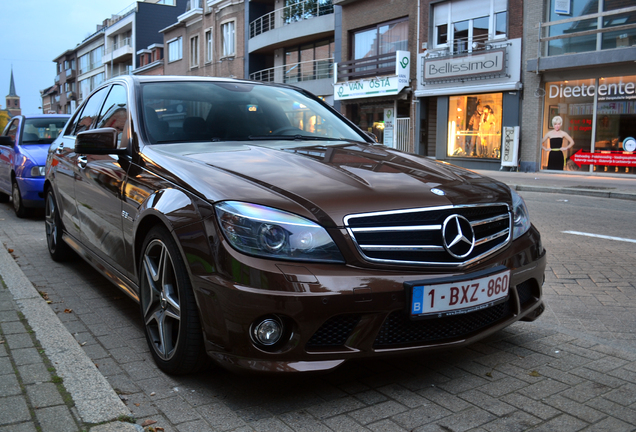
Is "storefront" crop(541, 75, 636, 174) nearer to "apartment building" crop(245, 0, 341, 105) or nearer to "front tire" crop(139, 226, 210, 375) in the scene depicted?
"apartment building" crop(245, 0, 341, 105)

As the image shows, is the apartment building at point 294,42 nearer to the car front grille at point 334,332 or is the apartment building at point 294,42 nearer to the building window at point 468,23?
the building window at point 468,23

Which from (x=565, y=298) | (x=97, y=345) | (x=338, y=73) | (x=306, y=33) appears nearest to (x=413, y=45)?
(x=338, y=73)

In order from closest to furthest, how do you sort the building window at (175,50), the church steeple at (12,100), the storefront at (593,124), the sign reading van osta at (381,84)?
the storefront at (593,124) → the sign reading van osta at (381,84) → the building window at (175,50) → the church steeple at (12,100)

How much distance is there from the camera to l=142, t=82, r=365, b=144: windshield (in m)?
3.80

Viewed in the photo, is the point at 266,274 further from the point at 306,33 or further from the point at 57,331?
the point at 306,33

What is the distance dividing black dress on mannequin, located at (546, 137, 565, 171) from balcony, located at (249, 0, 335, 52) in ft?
44.3

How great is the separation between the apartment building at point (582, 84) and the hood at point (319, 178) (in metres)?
16.3

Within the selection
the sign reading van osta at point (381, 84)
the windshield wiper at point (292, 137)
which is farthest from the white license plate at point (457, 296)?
the sign reading van osta at point (381, 84)

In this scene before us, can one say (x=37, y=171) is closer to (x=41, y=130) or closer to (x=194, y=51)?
(x=41, y=130)

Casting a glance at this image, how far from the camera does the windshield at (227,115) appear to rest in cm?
380

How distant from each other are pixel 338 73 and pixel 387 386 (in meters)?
25.9

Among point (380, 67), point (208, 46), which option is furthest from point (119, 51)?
point (380, 67)

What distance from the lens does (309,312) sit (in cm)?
244

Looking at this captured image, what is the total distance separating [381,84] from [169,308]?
2316 centimetres
